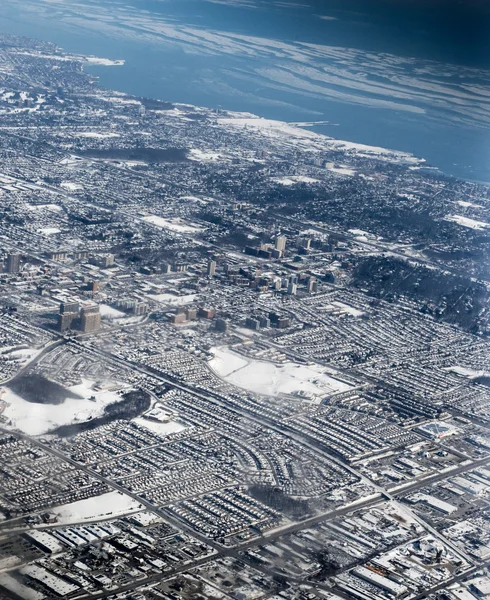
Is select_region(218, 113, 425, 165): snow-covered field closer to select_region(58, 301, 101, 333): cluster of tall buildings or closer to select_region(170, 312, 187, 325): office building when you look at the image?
select_region(170, 312, 187, 325): office building

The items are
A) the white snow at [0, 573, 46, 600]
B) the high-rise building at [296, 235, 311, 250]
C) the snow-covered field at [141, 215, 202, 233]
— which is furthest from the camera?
the snow-covered field at [141, 215, 202, 233]

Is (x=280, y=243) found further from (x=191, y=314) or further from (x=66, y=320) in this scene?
(x=66, y=320)

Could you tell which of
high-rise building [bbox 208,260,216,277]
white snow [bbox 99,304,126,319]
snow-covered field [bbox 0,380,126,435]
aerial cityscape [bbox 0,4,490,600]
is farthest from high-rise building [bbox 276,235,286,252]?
snow-covered field [bbox 0,380,126,435]

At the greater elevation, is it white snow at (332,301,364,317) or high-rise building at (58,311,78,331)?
high-rise building at (58,311,78,331)

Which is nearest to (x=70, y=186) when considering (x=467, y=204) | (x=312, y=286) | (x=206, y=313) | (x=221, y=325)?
(x=312, y=286)

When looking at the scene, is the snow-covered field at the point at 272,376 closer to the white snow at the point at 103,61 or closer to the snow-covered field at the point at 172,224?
the snow-covered field at the point at 172,224

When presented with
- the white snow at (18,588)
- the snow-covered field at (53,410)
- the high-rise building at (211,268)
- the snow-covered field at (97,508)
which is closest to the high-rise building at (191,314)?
the high-rise building at (211,268)

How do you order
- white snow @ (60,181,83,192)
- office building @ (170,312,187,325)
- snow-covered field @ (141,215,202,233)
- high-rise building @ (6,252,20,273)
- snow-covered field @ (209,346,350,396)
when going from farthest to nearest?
1. white snow @ (60,181,83,192)
2. snow-covered field @ (141,215,202,233)
3. high-rise building @ (6,252,20,273)
4. office building @ (170,312,187,325)
5. snow-covered field @ (209,346,350,396)
